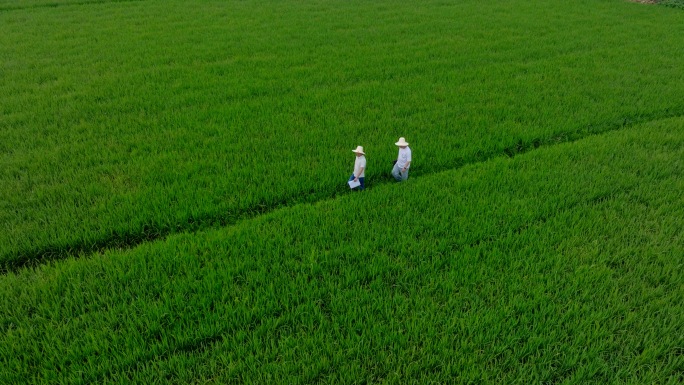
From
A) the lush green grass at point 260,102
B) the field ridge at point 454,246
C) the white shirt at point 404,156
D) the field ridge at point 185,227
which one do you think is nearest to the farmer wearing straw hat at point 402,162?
the white shirt at point 404,156

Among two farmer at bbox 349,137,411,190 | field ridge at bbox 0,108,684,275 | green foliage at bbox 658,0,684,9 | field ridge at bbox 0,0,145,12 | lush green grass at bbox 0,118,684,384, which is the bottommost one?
lush green grass at bbox 0,118,684,384

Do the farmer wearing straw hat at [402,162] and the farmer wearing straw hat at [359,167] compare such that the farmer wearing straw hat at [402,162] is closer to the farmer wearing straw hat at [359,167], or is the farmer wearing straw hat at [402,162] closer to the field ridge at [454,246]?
the farmer wearing straw hat at [359,167]

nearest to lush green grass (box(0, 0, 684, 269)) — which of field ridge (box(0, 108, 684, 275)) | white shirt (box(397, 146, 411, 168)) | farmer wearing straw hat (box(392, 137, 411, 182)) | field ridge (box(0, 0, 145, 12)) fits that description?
field ridge (box(0, 108, 684, 275))

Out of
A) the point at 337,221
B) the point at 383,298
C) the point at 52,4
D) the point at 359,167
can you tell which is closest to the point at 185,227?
the point at 337,221

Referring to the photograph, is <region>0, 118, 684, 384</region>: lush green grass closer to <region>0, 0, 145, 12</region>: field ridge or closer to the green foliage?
<region>0, 0, 145, 12</region>: field ridge

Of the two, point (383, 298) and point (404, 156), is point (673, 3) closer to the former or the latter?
point (404, 156)
